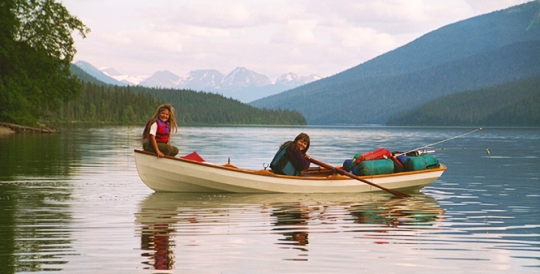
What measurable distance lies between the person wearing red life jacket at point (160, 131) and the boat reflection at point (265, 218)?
127 cm

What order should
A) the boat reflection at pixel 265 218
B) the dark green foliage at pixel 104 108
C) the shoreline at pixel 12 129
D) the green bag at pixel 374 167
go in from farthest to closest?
1. the dark green foliage at pixel 104 108
2. the shoreline at pixel 12 129
3. the green bag at pixel 374 167
4. the boat reflection at pixel 265 218

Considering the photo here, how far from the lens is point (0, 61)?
200ft

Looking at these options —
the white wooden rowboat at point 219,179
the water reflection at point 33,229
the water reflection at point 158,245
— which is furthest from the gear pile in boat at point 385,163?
the water reflection at point 158,245

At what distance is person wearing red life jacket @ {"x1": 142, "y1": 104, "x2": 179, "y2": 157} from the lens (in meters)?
18.8

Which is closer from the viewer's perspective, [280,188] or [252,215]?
[252,215]

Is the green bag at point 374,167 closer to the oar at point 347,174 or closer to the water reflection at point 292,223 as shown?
the oar at point 347,174

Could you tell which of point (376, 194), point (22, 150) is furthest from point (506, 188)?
point (22, 150)

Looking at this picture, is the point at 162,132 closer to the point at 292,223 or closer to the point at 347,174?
the point at 347,174

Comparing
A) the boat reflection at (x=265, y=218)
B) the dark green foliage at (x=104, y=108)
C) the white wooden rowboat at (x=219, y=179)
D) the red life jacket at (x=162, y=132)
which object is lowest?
the boat reflection at (x=265, y=218)

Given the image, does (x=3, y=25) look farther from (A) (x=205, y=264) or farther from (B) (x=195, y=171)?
(A) (x=205, y=264)

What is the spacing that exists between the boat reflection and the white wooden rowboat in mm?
275

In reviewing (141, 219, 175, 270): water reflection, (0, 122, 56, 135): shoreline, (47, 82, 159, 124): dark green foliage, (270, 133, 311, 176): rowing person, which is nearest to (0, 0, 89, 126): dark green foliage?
(0, 122, 56, 135): shoreline

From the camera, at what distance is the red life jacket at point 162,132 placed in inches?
752

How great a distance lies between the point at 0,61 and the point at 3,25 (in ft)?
14.7
